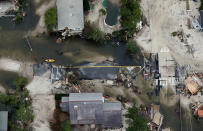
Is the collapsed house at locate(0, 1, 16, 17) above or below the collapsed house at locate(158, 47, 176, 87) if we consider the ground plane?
above

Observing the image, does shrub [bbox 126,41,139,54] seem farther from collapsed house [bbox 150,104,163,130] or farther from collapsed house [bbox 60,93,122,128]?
collapsed house [bbox 150,104,163,130]

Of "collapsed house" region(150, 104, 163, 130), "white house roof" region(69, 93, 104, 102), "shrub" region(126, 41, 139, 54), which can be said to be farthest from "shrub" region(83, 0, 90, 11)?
"collapsed house" region(150, 104, 163, 130)

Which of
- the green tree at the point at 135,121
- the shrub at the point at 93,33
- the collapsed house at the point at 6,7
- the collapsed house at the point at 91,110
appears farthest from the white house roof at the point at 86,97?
the collapsed house at the point at 6,7

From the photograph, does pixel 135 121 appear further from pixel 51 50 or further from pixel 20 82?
pixel 20 82

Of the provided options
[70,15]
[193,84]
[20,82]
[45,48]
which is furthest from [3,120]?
[193,84]

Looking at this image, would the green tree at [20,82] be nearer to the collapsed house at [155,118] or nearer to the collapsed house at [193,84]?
the collapsed house at [155,118]

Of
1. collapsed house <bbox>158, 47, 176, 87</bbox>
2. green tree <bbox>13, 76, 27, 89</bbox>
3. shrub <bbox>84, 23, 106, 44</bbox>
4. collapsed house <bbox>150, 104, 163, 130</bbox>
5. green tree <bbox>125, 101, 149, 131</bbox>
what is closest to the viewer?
green tree <bbox>125, 101, 149, 131</bbox>
